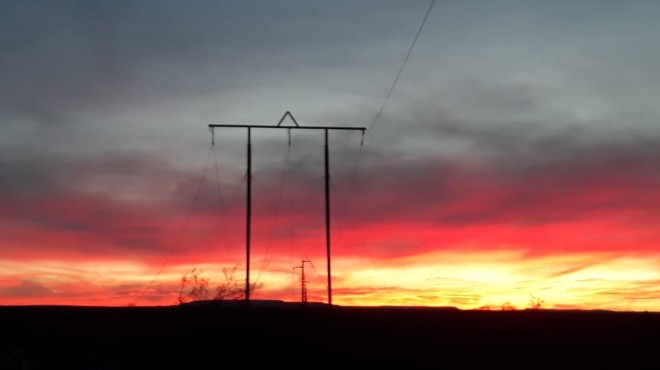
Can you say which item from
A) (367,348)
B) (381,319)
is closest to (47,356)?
(367,348)

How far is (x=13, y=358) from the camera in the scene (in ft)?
112

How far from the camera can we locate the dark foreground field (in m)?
34.3

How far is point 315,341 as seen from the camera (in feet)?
122

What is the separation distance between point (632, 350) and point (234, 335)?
15.9m

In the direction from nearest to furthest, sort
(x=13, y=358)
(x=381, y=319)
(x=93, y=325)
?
1. (x=13, y=358)
2. (x=93, y=325)
3. (x=381, y=319)

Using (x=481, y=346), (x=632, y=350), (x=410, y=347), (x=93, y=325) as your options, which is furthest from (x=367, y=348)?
(x=93, y=325)

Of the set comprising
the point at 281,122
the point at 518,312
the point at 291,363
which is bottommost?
the point at 291,363

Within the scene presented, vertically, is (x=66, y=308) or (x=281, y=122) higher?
(x=281, y=122)

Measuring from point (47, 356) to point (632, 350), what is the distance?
898 inches

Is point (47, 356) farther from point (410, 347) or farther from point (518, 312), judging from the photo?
point (518, 312)

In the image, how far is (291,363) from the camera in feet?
112

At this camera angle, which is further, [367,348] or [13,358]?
[367,348]

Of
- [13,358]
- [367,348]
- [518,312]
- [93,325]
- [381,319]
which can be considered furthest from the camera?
[518,312]

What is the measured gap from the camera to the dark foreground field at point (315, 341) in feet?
113
